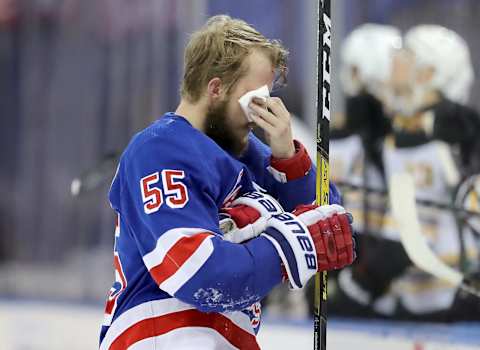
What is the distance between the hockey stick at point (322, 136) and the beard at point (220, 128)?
0.46 feet

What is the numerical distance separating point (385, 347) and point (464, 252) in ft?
1.89

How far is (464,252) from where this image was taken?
3.61 metres

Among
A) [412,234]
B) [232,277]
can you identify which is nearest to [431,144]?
[412,234]

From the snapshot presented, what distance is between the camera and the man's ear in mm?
1336

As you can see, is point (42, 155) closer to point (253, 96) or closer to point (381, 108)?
point (381, 108)

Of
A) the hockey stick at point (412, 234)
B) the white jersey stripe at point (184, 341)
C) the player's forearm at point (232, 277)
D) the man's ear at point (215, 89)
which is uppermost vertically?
the man's ear at point (215, 89)

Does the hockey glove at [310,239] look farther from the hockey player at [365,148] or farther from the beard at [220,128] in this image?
the hockey player at [365,148]

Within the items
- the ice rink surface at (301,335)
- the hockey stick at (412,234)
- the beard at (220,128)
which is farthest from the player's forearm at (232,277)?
the hockey stick at (412,234)

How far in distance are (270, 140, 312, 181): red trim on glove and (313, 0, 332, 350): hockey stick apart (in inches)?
1.1

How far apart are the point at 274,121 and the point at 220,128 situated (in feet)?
0.28

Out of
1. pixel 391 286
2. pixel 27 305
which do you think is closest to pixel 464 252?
pixel 391 286

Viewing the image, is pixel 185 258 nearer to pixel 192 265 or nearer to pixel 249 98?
pixel 192 265

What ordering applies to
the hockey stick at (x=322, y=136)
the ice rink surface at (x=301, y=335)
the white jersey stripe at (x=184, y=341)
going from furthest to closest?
the ice rink surface at (x=301, y=335) < the hockey stick at (x=322, y=136) < the white jersey stripe at (x=184, y=341)

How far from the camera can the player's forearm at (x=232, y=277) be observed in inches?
47.3
